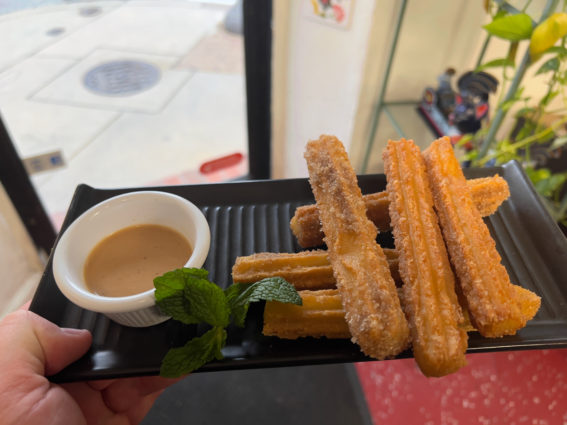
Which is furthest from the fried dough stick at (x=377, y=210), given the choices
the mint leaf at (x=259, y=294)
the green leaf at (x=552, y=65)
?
the green leaf at (x=552, y=65)

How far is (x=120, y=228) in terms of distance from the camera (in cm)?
89

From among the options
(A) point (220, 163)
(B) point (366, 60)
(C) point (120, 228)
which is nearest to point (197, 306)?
(C) point (120, 228)

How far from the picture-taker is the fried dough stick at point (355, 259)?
66 centimetres

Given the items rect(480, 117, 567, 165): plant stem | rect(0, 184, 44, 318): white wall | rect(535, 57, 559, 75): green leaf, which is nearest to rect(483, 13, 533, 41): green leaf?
rect(535, 57, 559, 75): green leaf

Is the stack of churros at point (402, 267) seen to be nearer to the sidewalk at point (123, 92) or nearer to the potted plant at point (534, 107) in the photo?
the potted plant at point (534, 107)

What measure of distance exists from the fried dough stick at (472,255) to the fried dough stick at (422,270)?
0.02 metres

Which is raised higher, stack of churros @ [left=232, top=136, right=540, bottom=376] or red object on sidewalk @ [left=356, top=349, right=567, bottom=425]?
stack of churros @ [left=232, top=136, right=540, bottom=376]

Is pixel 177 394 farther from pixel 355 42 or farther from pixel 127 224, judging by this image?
pixel 355 42

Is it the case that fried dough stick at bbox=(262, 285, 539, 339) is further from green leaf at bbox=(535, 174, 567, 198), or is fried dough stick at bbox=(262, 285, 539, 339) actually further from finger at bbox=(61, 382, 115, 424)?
green leaf at bbox=(535, 174, 567, 198)

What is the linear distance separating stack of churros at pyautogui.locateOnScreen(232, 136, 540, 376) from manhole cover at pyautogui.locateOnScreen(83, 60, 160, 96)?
171cm

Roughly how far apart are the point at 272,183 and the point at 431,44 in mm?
903

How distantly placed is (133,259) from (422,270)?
1.95ft

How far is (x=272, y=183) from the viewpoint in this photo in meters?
1.07

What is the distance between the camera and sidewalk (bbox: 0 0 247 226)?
2037 mm
